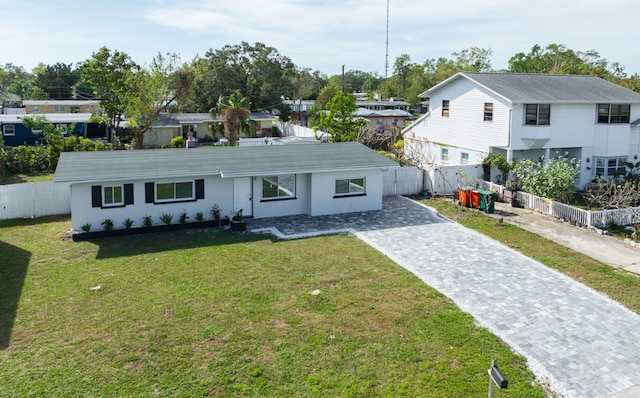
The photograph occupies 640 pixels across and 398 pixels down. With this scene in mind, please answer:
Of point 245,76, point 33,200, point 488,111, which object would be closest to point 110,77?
point 245,76

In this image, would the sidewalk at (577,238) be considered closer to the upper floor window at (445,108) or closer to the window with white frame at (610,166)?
the window with white frame at (610,166)

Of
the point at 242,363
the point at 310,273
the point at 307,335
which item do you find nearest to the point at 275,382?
the point at 242,363

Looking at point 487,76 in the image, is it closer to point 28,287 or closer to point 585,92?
point 585,92

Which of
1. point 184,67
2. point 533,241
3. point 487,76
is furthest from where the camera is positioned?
point 184,67

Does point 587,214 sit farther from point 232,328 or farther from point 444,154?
point 232,328

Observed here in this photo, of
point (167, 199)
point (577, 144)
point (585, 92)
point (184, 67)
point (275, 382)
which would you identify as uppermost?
point (184, 67)

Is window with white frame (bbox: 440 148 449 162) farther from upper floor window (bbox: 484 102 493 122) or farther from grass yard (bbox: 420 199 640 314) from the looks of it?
grass yard (bbox: 420 199 640 314)

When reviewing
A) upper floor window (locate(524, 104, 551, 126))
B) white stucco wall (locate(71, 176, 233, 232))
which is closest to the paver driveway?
white stucco wall (locate(71, 176, 233, 232))

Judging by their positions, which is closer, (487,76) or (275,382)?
(275,382)
